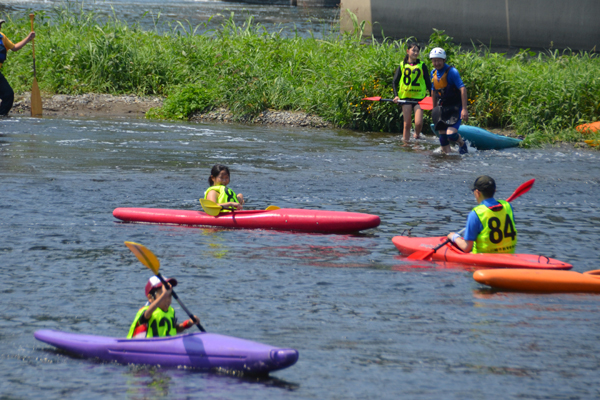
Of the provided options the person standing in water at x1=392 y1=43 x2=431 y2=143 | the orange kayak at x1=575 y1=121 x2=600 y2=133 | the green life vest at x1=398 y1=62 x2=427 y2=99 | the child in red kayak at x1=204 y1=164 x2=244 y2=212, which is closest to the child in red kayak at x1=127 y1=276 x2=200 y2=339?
the child in red kayak at x1=204 y1=164 x2=244 y2=212

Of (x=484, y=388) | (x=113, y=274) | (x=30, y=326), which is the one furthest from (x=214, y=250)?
(x=484, y=388)

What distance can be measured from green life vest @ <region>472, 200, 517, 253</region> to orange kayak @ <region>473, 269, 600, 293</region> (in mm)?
471

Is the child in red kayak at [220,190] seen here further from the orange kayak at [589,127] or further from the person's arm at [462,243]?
the orange kayak at [589,127]

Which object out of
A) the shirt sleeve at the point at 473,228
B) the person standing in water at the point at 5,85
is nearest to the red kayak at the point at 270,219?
the shirt sleeve at the point at 473,228

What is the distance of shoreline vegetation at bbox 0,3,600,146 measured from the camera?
44.1 ft

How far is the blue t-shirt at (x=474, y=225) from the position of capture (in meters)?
5.83

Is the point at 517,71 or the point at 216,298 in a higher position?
the point at 517,71

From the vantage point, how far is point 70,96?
15461 mm

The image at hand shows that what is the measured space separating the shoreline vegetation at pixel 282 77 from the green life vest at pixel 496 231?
7040 mm

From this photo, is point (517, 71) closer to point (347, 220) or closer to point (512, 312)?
point (347, 220)

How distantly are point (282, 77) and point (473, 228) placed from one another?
9.54m

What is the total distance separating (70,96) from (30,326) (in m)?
11.7

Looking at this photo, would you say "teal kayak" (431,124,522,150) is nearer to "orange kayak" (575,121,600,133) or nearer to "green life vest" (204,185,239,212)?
"orange kayak" (575,121,600,133)

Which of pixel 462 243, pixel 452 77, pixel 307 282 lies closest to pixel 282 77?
pixel 452 77
